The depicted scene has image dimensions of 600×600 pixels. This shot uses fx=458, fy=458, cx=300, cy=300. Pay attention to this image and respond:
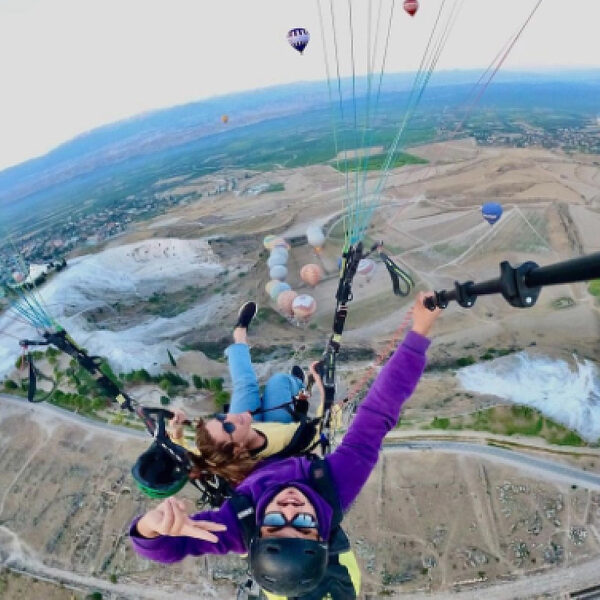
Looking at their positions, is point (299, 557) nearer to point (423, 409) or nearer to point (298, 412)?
point (298, 412)

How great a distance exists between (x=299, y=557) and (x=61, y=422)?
21.0 meters

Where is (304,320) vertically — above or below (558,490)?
above

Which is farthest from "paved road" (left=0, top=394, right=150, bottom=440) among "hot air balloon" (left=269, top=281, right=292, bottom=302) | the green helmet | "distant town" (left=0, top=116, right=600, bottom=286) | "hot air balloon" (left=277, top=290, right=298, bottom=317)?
"distant town" (left=0, top=116, right=600, bottom=286)

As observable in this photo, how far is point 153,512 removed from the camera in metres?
2.82

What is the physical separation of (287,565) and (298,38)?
60.9ft

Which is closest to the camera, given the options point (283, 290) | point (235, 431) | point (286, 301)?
point (235, 431)

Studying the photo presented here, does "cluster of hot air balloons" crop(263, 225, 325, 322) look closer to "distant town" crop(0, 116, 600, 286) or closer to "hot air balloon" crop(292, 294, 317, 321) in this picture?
"hot air balloon" crop(292, 294, 317, 321)

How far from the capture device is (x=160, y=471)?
3.54 m

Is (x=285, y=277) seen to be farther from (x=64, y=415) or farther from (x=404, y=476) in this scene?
(x=404, y=476)

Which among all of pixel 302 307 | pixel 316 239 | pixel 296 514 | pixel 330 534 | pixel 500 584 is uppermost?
pixel 296 514

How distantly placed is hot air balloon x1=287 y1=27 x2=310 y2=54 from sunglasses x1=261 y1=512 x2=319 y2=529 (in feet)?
58.1

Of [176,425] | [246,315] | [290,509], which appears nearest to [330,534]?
[290,509]

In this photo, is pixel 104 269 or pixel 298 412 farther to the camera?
pixel 104 269

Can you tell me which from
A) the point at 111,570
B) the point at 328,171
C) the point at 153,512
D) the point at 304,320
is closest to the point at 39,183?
the point at 328,171
